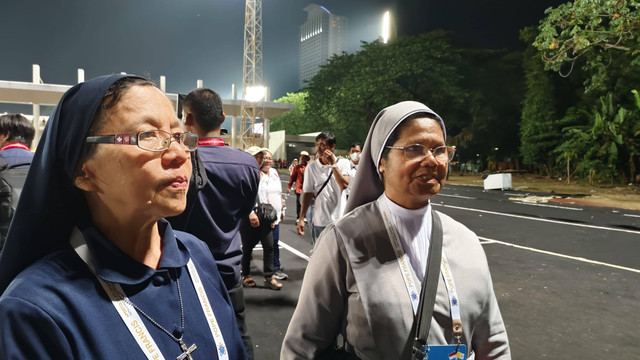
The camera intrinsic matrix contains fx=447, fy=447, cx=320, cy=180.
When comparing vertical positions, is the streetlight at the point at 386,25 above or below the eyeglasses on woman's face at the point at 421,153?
above

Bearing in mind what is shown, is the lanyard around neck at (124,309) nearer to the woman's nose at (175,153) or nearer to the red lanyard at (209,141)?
the woman's nose at (175,153)

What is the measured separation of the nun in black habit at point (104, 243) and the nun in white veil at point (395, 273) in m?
0.70

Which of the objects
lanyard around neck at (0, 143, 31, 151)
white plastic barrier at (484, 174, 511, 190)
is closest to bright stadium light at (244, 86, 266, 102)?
white plastic barrier at (484, 174, 511, 190)

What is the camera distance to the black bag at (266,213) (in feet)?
19.9

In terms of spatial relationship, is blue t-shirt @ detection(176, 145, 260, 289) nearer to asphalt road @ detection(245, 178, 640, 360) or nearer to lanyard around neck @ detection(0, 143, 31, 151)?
asphalt road @ detection(245, 178, 640, 360)

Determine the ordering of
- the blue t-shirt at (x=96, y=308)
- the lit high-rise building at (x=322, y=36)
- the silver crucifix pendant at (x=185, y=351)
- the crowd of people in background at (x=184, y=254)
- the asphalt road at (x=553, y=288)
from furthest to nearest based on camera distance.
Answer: the lit high-rise building at (x=322, y=36) → the asphalt road at (x=553, y=288) → the silver crucifix pendant at (x=185, y=351) → the crowd of people in background at (x=184, y=254) → the blue t-shirt at (x=96, y=308)

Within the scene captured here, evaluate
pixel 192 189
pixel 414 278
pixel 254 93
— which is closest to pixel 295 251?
pixel 192 189

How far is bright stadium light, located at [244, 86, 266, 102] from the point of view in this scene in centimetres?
5422

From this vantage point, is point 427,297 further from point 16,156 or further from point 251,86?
point 251,86

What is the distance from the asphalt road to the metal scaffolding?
42.8 m

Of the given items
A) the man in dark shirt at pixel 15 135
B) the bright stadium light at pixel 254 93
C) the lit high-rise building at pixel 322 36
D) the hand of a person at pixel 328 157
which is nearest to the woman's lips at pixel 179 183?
the man in dark shirt at pixel 15 135

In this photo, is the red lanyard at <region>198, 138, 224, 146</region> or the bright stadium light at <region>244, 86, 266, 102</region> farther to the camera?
the bright stadium light at <region>244, 86, 266, 102</region>

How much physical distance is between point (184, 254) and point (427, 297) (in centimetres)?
102

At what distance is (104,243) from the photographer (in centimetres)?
128
